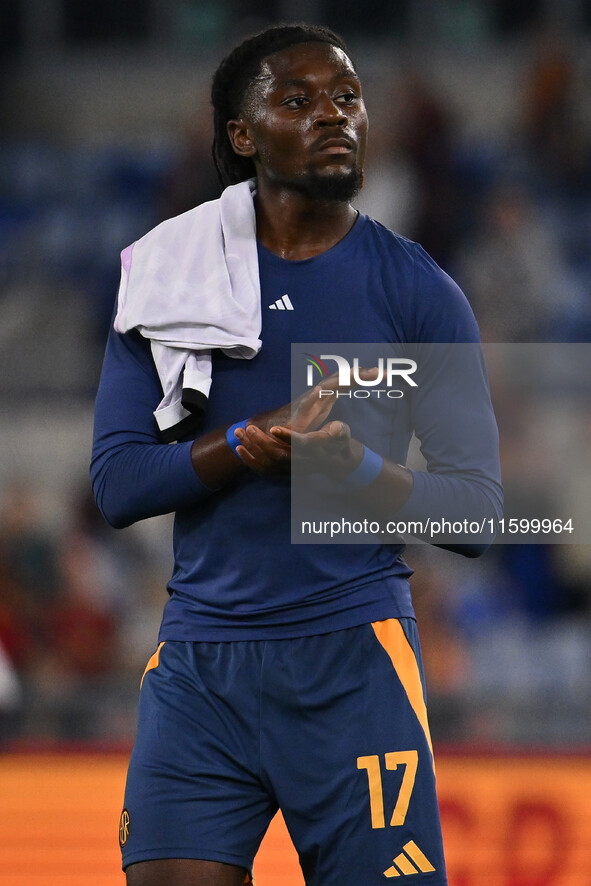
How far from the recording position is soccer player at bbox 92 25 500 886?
1.68 meters

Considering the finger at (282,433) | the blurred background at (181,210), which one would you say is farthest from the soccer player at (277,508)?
the blurred background at (181,210)

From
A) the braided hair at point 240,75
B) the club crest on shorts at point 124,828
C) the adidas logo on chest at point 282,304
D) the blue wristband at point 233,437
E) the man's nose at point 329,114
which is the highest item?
the braided hair at point 240,75

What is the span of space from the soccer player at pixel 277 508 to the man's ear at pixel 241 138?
37 mm

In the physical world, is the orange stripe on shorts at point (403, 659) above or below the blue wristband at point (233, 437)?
below

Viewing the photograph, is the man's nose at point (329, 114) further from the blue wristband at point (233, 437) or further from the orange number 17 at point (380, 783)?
the orange number 17 at point (380, 783)

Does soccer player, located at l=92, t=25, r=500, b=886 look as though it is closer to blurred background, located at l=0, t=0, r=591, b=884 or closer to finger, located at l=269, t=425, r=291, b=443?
finger, located at l=269, t=425, r=291, b=443

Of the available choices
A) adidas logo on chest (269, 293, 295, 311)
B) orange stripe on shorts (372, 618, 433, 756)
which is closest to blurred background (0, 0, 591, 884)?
orange stripe on shorts (372, 618, 433, 756)

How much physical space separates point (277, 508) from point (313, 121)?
2.05ft

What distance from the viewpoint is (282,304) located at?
6.19 ft

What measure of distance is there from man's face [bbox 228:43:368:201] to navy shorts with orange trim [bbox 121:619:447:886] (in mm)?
723

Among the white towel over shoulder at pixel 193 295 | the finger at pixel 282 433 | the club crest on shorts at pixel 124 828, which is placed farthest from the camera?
the white towel over shoulder at pixel 193 295

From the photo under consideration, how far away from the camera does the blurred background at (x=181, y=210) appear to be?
223 inches

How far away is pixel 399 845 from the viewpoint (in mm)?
1664

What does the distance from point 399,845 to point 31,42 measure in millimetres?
7189
